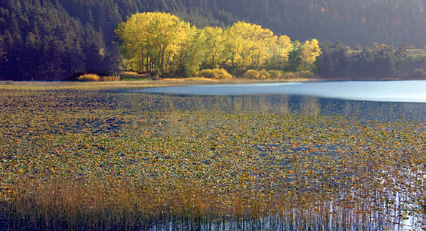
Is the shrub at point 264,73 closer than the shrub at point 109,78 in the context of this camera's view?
No

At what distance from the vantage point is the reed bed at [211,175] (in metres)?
9.96

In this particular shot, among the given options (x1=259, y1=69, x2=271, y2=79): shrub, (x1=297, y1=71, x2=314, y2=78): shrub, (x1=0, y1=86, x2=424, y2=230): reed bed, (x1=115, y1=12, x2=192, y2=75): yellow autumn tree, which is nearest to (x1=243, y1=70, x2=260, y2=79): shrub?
(x1=259, y1=69, x2=271, y2=79): shrub

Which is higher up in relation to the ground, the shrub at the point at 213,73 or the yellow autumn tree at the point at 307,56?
the yellow autumn tree at the point at 307,56

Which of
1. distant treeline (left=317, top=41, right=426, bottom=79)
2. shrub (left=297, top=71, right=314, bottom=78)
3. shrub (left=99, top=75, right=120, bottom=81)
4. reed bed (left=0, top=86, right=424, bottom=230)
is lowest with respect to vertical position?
reed bed (left=0, top=86, right=424, bottom=230)

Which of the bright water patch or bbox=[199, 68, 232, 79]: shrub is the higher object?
bbox=[199, 68, 232, 79]: shrub

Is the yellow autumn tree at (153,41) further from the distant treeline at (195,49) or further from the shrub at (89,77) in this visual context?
the shrub at (89,77)

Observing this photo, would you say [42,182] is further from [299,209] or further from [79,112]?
[79,112]

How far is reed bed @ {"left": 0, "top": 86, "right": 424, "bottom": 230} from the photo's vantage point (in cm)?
996

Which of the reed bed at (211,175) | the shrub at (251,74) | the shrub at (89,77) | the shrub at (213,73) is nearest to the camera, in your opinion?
the reed bed at (211,175)

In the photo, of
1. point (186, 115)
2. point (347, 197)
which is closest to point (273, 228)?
point (347, 197)

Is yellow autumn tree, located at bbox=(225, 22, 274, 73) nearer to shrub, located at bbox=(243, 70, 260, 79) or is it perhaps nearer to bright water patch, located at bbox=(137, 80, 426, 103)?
shrub, located at bbox=(243, 70, 260, 79)

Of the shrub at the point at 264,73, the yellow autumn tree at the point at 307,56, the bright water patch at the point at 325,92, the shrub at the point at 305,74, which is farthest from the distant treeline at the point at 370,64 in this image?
the bright water patch at the point at 325,92

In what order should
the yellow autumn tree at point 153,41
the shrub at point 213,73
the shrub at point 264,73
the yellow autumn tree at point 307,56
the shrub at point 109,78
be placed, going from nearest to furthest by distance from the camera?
the shrub at point 109,78 < the yellow autumn tree at point 153,41 < the shrub at point 213,73 < the shrub at point 264,73 < the yellow autumn tree at point 307,56

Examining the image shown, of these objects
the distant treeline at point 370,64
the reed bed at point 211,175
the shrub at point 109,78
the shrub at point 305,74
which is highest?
the distant treeline at point 370,64
